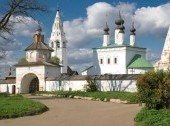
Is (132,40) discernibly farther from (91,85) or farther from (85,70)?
(91,85)

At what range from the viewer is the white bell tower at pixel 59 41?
303ft

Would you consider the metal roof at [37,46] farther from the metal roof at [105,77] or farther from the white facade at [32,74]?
the metal roof at [105,77]

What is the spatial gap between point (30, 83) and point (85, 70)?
24388 millimetres

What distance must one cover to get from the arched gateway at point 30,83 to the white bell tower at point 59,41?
37514 millimetres

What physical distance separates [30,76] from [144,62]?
2362 cm

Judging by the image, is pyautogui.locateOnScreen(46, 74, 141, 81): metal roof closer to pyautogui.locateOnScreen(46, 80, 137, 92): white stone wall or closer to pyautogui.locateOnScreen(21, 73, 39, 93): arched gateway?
pyautogui.locateOnScreen(46, 80, 137, 92): white stone wall

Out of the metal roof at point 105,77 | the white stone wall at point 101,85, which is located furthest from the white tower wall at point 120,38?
the white stone wall at point 101,85

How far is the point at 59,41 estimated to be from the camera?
94000 mm

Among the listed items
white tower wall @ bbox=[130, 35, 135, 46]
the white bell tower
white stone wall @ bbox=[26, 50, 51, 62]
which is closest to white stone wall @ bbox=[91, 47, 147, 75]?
white tower wall @ bbox=[130, 35, 135, 46]

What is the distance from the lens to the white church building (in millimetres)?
43625

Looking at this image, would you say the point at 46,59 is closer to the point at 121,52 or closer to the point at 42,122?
the point at 121,52

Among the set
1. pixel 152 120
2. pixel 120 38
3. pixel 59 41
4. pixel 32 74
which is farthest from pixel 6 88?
pixel 152 120

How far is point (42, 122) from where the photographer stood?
684 inches

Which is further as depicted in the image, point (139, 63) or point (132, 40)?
point (132, 40)
